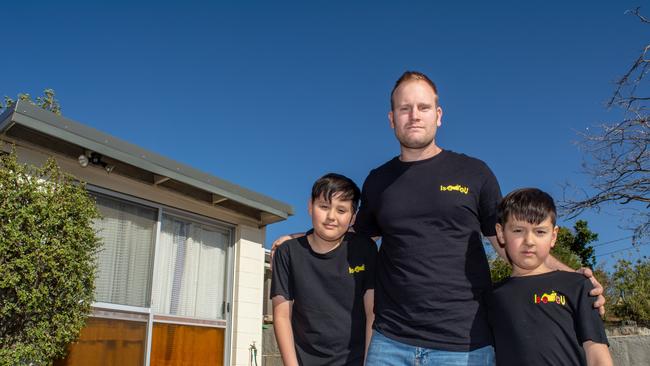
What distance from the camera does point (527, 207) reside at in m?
2.38

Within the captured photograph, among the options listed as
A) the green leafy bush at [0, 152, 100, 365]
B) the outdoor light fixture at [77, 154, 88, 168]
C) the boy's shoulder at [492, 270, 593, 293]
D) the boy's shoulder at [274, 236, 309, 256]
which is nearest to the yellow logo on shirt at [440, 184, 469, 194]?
the boy's shoulder at [492, 270, 593, 293]

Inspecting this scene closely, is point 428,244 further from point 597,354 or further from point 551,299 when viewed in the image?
point 597,354

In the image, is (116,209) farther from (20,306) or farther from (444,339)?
(444,339)

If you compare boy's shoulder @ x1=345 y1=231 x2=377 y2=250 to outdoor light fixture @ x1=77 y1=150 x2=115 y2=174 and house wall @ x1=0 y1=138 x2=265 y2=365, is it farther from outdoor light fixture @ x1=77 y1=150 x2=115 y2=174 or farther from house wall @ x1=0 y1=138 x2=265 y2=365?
house wall @ x1=0 y1=138 x2=265 y2=365

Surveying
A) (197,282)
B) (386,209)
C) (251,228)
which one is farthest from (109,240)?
(386,209)

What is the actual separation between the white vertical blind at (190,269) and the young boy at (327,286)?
15.9ft

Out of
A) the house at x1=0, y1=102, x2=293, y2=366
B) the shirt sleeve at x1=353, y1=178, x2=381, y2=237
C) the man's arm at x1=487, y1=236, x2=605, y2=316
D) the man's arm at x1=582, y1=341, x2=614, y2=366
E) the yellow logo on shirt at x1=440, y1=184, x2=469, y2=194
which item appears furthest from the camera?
the house at x1=0, y1=102, x2=293, y2=366

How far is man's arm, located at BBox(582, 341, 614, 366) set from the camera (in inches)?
81.0

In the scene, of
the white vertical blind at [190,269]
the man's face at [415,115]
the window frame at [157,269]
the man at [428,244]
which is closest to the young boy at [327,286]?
the man at [428,244]

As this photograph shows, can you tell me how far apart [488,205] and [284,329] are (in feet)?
3.69

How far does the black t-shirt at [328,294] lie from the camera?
8.75 ft

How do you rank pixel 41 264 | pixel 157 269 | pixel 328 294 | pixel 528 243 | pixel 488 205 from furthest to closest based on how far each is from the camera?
pixel 157 269
pixel 41 264
pixel 328 294
pixel 488 205
pixel 528 243

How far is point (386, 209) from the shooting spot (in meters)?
2.54

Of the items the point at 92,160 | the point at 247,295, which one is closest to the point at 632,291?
the point at 247,295
